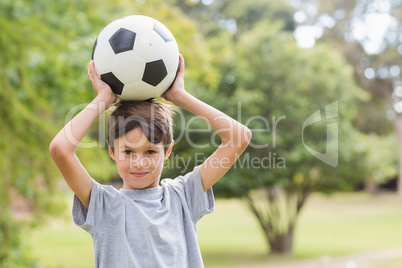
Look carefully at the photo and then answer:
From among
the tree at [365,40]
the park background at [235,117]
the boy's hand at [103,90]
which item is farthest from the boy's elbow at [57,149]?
the tree at [365,40]

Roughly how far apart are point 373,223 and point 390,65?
10099 mm

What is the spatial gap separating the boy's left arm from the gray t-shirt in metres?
0.11

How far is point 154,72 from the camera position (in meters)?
2.29

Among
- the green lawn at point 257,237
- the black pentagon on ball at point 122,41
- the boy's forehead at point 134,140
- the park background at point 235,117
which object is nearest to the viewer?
the boy's forehead at point 134,140

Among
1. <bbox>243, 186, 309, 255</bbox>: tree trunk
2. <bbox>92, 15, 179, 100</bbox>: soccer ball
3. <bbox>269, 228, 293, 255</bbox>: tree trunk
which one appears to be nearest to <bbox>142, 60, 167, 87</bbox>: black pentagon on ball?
<bbox>92, 15, 179, 100</bbox>: soccer ball

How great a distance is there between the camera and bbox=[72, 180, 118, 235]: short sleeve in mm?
2094

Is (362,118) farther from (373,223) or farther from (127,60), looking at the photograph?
(127,60)

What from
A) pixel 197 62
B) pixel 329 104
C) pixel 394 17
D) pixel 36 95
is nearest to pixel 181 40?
pixel 197 62

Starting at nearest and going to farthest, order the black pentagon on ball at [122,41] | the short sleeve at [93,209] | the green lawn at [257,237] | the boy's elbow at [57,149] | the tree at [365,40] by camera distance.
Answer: the boy's elbow at [57,149] < the short sleeve at [93,209] < the black pentagon on ball at [122,41] < the green lawn at [257,237] < the tree at [365,40]

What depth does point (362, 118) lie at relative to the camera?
2759 centimetres

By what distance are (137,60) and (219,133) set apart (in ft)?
1.60

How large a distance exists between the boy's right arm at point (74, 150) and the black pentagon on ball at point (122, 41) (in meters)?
0.26

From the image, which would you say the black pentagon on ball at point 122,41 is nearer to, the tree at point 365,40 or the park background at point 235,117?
the park background at point 235,117

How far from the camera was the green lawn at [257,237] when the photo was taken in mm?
12805
